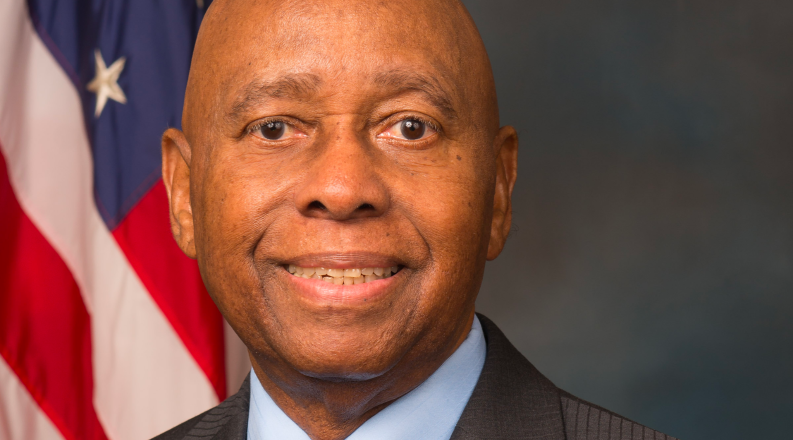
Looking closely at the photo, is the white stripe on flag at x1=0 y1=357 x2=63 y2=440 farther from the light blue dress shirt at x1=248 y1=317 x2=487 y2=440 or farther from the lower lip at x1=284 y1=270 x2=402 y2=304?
the lower lip at x1=284 y1=270 x2=402 y2=304

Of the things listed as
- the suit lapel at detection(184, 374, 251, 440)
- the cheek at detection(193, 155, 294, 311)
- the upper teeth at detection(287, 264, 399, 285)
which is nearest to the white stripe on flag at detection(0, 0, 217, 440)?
the suit lapel at detection(184, 374, 251, 440)

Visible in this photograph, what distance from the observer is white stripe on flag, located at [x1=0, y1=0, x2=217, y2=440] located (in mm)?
3650

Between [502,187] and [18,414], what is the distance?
2338 millimetres

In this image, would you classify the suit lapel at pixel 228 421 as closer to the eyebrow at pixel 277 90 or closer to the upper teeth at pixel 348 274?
the upper teeth at pixel 348 274

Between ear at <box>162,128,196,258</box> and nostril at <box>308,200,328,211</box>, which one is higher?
ear at <box>162,128,196,258</box>

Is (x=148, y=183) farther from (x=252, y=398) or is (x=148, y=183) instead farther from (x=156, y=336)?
(x=252, y=398)

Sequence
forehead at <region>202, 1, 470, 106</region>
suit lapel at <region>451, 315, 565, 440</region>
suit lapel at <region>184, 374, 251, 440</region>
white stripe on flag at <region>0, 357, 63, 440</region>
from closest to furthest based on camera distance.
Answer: forehead at <region>202, 1, 470, 106</region> → suit lapel at <region>451, 315, 565, 440</region> → suit lapel at <region>184, 374, 251, 440</region> → white stripe on flag at <region>0, 357, 63, 440</region>

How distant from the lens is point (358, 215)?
1.99 metres

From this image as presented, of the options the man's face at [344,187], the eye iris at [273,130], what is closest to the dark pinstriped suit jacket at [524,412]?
the man's face at [344,187]

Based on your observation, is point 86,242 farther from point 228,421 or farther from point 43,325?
point 228,421

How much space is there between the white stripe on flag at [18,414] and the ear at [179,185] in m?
1.49

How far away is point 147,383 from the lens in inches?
149

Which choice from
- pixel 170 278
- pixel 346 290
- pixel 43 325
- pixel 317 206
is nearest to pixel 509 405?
pixel 346 290

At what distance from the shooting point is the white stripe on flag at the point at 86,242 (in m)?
3.65
